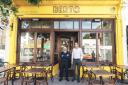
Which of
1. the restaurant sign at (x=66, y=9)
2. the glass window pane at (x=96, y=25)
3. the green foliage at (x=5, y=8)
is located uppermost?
the restaurant sign at (x=66, y=9)

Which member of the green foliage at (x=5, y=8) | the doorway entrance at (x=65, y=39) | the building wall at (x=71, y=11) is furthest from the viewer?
the doorway entrance at (x=65, y=39)

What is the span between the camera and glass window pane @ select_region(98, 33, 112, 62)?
12.4 meters

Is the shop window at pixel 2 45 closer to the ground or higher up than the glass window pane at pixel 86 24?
closer to the ground

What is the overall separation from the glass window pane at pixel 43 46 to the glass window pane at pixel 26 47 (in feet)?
1.18

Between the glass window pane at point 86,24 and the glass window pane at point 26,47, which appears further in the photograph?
the glass window pane at point 26,47

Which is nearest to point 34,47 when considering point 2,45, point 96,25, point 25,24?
point 25,24

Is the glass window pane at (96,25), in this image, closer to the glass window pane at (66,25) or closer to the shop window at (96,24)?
the shop window at (96,24)

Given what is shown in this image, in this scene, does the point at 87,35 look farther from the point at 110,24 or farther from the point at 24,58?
the point at 24,58

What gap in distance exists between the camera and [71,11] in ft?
40.5

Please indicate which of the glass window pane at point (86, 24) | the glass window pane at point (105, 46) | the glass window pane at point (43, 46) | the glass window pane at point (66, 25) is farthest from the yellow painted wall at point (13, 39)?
the glass window pane at point (105, 46)

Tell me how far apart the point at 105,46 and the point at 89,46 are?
81 centimetres

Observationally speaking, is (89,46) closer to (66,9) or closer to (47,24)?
(66,9)

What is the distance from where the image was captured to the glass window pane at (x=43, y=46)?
12523 millimetres

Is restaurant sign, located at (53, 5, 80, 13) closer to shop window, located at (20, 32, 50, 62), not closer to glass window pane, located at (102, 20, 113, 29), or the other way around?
shop window, located at (20, 32, 50, 62)
